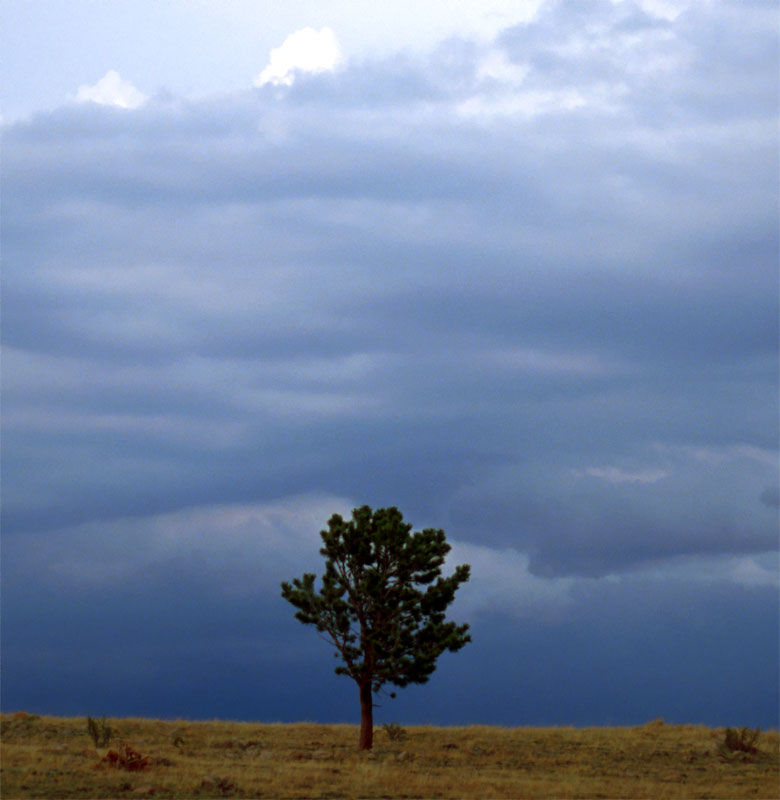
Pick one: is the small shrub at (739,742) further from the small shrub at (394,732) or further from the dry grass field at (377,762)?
the small shrub at (394,732)

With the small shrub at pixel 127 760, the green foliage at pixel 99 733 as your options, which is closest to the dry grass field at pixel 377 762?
the small shrub at pixel 127 760

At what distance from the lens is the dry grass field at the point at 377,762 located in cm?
2673

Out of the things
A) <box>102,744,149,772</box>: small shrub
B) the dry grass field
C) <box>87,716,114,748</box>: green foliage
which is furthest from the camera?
<box>87,716,114,748</box>: green foliage

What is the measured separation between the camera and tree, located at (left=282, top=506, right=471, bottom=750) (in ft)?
129

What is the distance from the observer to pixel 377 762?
3400 centimetres

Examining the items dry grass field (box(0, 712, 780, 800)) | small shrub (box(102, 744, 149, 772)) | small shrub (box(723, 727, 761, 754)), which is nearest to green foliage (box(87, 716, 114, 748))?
dry grass field (box(0, 712, 780, 800))

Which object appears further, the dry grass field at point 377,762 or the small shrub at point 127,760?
the small shrub at point 127,760

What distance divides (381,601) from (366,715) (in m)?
4.72

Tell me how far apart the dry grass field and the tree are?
3.25 metres

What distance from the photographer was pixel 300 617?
1578 inches

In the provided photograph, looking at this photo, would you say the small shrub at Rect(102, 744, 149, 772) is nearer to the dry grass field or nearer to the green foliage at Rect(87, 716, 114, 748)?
the dry grass field

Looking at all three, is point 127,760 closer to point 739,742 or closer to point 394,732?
point 394,732

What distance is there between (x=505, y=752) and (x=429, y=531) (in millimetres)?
9455

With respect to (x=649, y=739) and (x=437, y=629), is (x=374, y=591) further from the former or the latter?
(x=649, y=739)
